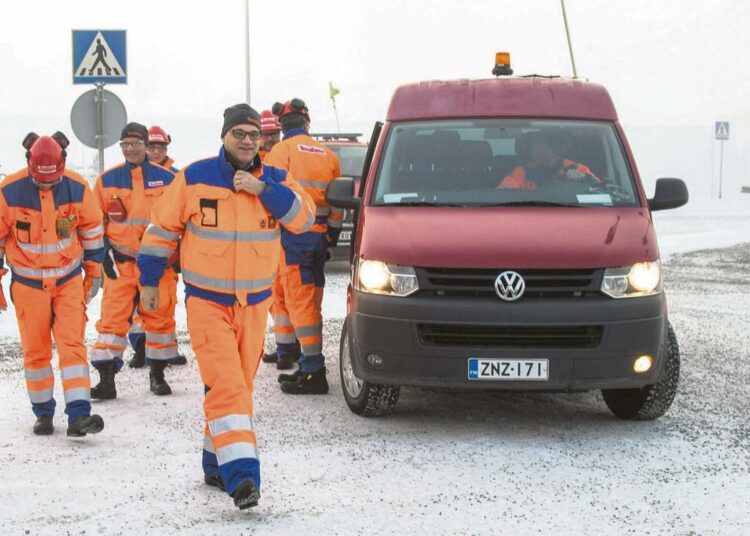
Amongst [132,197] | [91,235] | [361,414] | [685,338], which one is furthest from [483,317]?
[685,338]

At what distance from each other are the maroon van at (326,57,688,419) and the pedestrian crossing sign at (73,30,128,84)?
672 cm

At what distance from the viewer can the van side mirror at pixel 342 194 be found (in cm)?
758

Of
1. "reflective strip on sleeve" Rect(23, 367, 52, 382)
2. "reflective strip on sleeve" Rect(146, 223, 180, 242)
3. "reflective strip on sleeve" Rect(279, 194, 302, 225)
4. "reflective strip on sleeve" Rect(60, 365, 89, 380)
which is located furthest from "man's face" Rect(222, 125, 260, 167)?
"reflective strip on sleeve" Rect(23, 367, 52, 382)

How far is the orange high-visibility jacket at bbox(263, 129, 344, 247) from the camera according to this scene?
330 inches

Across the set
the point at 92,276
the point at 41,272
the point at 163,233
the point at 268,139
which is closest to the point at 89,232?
the point at 92,276

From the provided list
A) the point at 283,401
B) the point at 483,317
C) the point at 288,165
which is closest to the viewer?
the point at 483,317

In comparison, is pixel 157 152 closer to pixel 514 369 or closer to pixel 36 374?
pixel 36 374

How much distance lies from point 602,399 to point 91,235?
A: 3.64 m

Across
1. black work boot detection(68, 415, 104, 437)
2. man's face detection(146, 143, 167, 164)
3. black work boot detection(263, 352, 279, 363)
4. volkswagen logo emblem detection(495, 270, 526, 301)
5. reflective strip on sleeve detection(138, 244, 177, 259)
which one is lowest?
black work boot detection(263, 352, 279, 363)

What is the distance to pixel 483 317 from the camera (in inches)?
255

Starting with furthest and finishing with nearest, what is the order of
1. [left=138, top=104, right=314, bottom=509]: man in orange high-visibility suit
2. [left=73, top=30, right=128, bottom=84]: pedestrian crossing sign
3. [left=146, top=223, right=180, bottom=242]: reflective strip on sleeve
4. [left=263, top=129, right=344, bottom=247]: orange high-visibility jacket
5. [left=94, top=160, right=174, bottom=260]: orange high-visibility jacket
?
[left=73, top=30, right=128, bottom=84]: pedestrian crossing sign → [left=263, top=129, right=344, bottom=247]: orange high-visibility jacket → [left=94, top=160, right=174, bottom=260]: orange high-visibility jacket → [left=146, top=223, right=180, bottom=242]: reflective strip on sleeve → [left=138, top=104, right=314, bottom=509]: man in orange high-visibility suit

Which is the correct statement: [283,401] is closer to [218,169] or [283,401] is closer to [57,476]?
[57,476]

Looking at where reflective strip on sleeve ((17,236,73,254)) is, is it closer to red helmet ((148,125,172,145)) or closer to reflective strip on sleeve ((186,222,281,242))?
reflective strip on sleeve ((186,222,281,242))

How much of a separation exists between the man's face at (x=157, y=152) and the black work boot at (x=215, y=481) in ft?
15.2
